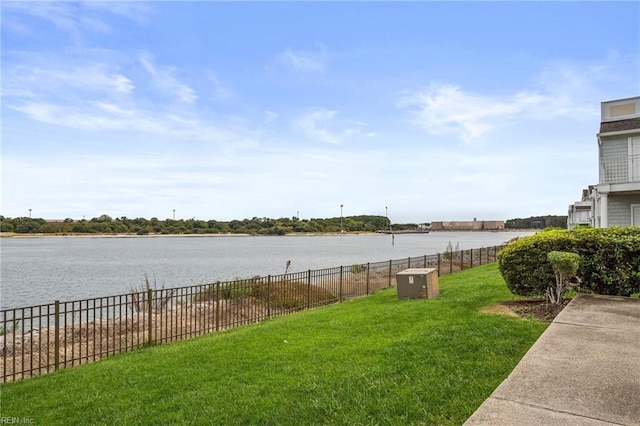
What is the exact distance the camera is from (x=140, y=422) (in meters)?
4.22

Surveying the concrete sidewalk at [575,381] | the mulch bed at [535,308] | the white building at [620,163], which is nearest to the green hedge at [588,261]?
the mulch bed at [535,308]

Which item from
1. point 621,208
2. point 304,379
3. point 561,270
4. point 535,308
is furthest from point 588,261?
point 621,208

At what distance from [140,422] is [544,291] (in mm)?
7277

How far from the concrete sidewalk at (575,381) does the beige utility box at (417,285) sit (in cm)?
516

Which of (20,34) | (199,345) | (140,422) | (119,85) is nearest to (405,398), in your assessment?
(140,422)

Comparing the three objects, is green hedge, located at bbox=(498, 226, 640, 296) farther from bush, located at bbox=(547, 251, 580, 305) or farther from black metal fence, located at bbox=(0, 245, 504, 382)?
black metal fence, located at bbox=(0, 245, 504, 382)

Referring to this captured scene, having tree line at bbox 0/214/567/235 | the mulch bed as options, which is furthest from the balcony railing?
tree line at bbox 0/214/567/235

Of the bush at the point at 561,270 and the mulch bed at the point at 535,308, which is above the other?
the bush at the point at 561,270

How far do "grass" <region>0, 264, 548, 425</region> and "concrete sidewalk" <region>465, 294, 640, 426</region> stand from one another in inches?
17.4

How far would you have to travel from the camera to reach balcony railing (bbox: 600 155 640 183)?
17.3 meters

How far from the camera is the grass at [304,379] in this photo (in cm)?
413

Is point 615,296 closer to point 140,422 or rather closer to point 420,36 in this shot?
point 140,422

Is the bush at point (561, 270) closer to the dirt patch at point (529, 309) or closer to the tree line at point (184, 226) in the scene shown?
the dirt patch at point (529, 309)

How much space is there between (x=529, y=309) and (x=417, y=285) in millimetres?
3468
